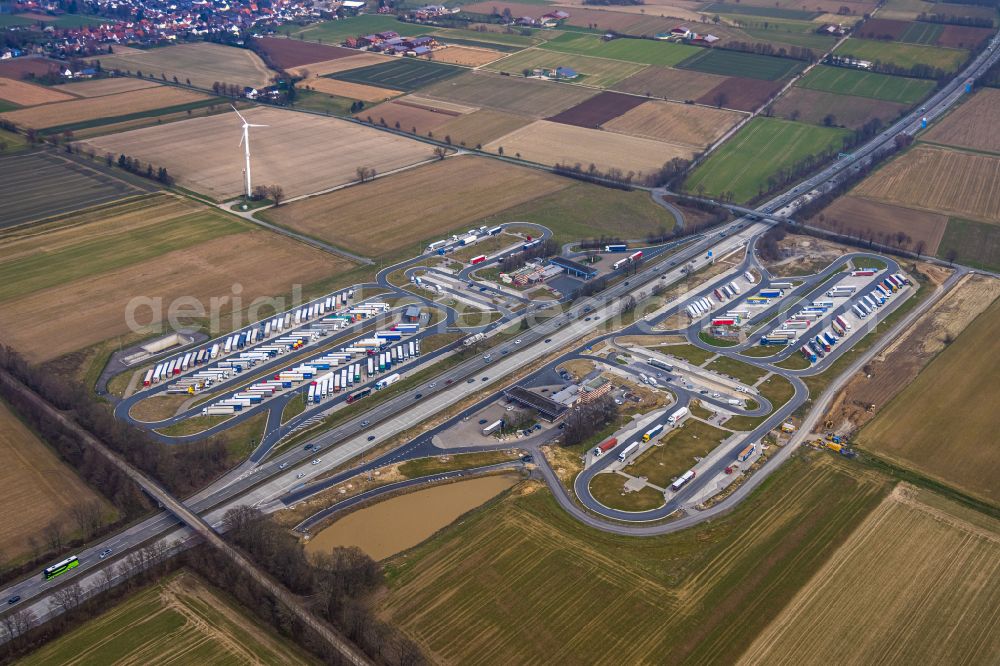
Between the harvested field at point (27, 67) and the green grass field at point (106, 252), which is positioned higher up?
the harvested field at point (27, 67)

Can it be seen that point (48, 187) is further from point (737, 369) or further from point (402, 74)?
point (737, 369)

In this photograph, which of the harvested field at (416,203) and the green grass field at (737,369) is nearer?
the green grass field at (737,369)

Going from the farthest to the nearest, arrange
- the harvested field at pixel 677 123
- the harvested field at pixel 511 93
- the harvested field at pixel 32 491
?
the harvested field at pixel 511 93 < the harvested field at pixel 677 123 < the harvested field at pixel 32 491

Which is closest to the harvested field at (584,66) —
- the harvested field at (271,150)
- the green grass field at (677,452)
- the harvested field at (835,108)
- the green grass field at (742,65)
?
the green grass field at (742,65)

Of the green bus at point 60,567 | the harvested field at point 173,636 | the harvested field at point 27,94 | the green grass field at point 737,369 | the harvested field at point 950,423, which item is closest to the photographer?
the harvested field at point 173,636

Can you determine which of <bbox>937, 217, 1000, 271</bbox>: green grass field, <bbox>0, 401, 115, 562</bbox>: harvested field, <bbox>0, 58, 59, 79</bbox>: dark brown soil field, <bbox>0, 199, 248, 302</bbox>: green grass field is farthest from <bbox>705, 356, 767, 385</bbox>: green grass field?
<bbox>0, 58, 59, 79</bbox>: dark brown soil field

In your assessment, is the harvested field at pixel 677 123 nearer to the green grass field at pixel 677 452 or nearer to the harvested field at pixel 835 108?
the harvested field at pixel 835 108

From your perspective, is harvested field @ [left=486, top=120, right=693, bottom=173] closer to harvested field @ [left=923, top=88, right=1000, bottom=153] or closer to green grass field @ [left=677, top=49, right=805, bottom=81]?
green grass field @ [left=677, top=49, right=805, bottom=81]
